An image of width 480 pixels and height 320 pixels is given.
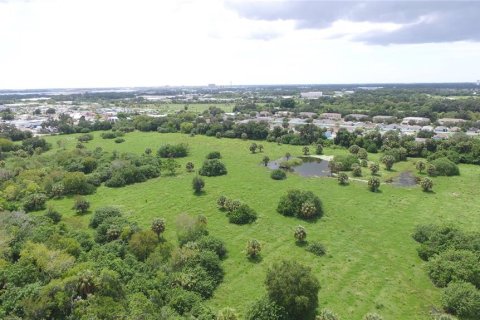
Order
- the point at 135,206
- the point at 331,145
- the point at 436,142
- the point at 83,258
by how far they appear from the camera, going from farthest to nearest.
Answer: the point at 331,145 < the point at 436,142 < the point at 135,206 < the point at 83,258

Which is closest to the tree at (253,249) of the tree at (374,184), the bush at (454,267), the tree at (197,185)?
the bush at (454,267)

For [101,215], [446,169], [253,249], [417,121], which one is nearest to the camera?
[253,249]

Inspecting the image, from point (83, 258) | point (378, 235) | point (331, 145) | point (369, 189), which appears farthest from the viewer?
point (331, 145)

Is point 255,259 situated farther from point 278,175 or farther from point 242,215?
point 278,175

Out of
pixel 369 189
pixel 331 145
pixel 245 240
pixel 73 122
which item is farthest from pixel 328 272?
pixel 73 122

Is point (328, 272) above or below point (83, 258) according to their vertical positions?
below

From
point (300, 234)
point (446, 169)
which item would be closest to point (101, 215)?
point (300, 234)

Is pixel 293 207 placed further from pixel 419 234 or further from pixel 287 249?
pixel 419 234

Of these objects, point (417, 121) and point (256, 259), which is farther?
point (417, 121)
